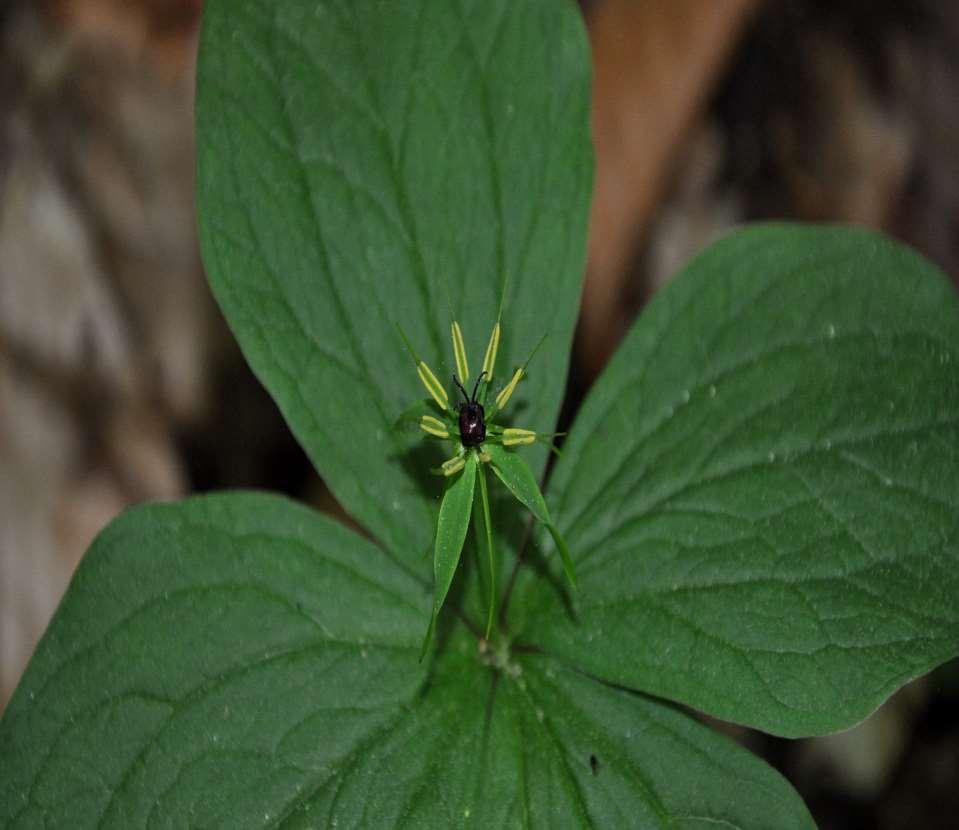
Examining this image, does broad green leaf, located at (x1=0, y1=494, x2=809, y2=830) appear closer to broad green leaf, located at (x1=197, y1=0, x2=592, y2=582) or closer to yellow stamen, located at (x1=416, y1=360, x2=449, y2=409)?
broad green leaf, located at (x1=197, y1=0, x2=592, y2=582)

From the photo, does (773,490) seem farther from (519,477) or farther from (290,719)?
(290,719)

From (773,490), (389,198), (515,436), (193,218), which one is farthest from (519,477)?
(193,218)

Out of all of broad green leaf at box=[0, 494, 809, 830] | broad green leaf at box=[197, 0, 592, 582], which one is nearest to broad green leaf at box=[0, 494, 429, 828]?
broad green leaf at box=[0, 494, 809, 830]

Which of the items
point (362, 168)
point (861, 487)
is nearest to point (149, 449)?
point (362, 168)

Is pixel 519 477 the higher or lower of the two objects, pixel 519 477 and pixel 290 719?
the higher

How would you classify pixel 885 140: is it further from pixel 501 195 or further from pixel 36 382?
pixel 36 382
